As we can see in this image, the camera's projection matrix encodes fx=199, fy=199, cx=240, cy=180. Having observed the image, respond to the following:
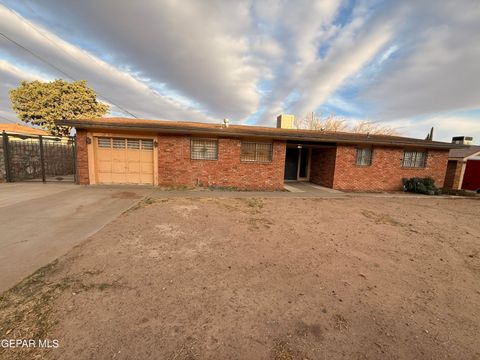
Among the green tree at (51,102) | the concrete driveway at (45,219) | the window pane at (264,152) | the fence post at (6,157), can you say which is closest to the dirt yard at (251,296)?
the concrete driveway at (45,219)

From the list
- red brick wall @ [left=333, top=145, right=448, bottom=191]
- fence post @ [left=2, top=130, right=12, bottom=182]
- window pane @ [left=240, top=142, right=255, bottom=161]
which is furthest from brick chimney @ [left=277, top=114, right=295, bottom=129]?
fence post @ [left=2, top=130, right=12, bottom=182]

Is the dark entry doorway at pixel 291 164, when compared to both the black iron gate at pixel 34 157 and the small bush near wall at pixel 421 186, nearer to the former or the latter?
the small bush near wall at pixel 421 186

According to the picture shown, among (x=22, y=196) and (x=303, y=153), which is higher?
(x=303, y=153)

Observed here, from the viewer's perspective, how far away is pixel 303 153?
1366 cm

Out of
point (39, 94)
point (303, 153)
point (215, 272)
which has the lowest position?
point (215, 272)

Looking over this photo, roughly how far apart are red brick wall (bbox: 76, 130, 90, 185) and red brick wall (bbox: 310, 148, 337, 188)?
12581 millimetres

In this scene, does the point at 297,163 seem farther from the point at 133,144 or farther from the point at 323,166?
the point at 133,144

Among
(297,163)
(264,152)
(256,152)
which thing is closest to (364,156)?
(297,163)

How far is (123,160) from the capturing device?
9664 millimetres

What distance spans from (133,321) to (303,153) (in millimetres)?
13254

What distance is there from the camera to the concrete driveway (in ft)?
9.90

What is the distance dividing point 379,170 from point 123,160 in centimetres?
1407

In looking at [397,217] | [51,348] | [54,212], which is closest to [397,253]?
[397,217]

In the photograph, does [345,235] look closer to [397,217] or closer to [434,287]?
[434,287]
